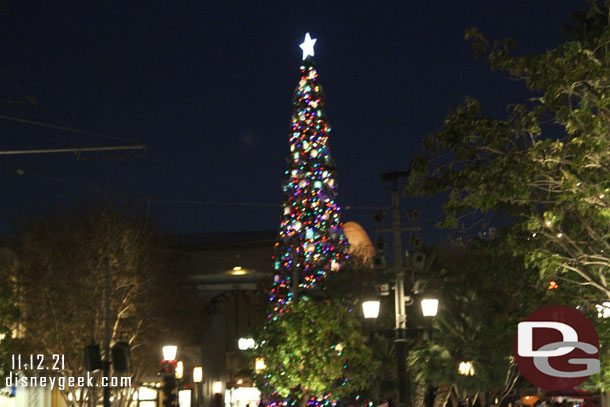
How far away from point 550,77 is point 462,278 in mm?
30592

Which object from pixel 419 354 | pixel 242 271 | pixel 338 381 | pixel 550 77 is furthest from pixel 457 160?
pixel 242 271

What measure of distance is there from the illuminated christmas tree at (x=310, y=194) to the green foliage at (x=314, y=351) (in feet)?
43.6

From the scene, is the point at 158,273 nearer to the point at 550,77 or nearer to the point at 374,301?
the point at 374,301

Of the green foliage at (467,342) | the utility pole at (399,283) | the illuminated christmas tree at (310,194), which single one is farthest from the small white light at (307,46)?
the utility pole at (399,283)

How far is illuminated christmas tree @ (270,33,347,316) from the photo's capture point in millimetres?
47094

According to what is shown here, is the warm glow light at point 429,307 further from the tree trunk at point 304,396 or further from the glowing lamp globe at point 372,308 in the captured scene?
the tree trunk at point 304,396

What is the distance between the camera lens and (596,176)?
1408cm

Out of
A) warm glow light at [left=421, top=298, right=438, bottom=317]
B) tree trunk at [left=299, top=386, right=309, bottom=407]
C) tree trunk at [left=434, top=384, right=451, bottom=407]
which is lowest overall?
tree trunk at [left=434, top=384, right=451, bottom=407]

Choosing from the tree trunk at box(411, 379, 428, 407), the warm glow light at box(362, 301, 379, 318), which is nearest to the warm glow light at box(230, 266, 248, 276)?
the tree trunk at box(411, 379, 428, 407)

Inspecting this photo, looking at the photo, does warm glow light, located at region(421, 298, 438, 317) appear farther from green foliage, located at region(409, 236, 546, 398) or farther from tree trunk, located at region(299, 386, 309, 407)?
green foliage, located at region(409, 236, 546, 398)

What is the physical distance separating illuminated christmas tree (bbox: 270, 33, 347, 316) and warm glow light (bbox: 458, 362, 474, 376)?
31.9 feet

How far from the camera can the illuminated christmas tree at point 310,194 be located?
4709 cm

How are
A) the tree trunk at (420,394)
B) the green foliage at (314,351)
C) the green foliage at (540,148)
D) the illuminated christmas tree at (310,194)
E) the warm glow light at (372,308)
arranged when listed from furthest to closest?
the illuminated christmas tree at (310,194)
the tree trunk at (420,394)
the green foliage at (314,351)
the warm glow light at (372,308)
the green foliage at (540,148)

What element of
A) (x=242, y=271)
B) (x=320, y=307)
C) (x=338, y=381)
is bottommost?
(x=338, y=381)
